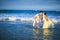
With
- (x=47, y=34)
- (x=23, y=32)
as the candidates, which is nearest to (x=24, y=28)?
(x=23, y=32)

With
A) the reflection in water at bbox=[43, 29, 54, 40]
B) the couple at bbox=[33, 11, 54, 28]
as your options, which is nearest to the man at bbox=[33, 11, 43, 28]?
the couple at bbox=[33, 11, 54, 28]

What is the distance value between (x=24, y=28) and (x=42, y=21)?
0.25m

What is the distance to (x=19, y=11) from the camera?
2.46 metres

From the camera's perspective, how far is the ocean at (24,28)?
96.0 inches

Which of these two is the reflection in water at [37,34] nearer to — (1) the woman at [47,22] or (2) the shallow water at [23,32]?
(2) the shallow water at [23,32]

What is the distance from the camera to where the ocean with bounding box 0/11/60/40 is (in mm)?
2438

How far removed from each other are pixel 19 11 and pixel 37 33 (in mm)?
366

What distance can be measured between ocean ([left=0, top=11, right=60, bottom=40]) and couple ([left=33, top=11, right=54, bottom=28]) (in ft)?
0.14

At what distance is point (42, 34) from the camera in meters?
2.44

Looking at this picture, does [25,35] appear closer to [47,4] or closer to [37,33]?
[37,33]

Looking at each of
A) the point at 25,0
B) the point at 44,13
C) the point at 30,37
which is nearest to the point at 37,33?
the point at 30,37

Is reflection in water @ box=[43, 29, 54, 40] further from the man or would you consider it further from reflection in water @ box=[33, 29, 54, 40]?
the man

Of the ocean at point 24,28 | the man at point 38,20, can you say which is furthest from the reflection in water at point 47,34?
the man at point 38,20

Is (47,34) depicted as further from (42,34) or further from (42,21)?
(42,21)
